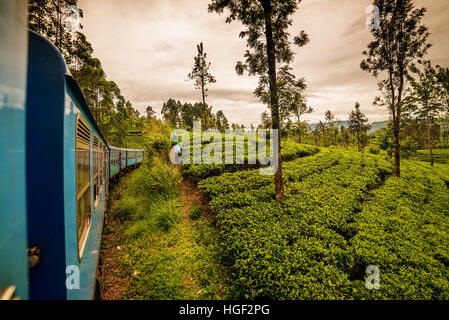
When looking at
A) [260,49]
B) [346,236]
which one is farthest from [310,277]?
[260,49]

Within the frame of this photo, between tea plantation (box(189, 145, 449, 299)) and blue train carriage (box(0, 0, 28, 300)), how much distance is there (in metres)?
3.76

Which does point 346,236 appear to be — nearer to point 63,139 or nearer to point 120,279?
point 120,279

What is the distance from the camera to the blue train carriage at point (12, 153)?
0.88 metres

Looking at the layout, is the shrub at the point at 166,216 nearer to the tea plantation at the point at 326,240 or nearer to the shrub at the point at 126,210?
the shrub at the point at 126,210

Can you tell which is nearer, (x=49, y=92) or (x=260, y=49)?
(x=49, y=92)

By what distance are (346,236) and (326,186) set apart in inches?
166

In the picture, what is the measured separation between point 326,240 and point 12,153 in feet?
20.9

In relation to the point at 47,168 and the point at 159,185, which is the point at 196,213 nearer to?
the point at 159,185

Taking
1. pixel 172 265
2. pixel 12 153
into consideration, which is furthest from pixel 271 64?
pixel 172 265

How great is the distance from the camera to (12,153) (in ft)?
Answer: 3.22

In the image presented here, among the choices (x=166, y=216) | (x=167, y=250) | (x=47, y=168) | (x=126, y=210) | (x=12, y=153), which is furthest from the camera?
(x=126, y=210)

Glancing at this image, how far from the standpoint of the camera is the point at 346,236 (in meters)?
5.88

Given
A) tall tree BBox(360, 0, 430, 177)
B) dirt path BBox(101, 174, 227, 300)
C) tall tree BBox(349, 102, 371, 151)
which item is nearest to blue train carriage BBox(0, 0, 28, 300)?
Result: dirt path BBox(101, 174, 227, 300)

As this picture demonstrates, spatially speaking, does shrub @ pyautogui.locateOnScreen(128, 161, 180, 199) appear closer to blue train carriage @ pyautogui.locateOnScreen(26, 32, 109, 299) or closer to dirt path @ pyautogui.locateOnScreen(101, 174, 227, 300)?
dirt path @ pyautogui.locateOnScreen(101, 174, 227, 300)
